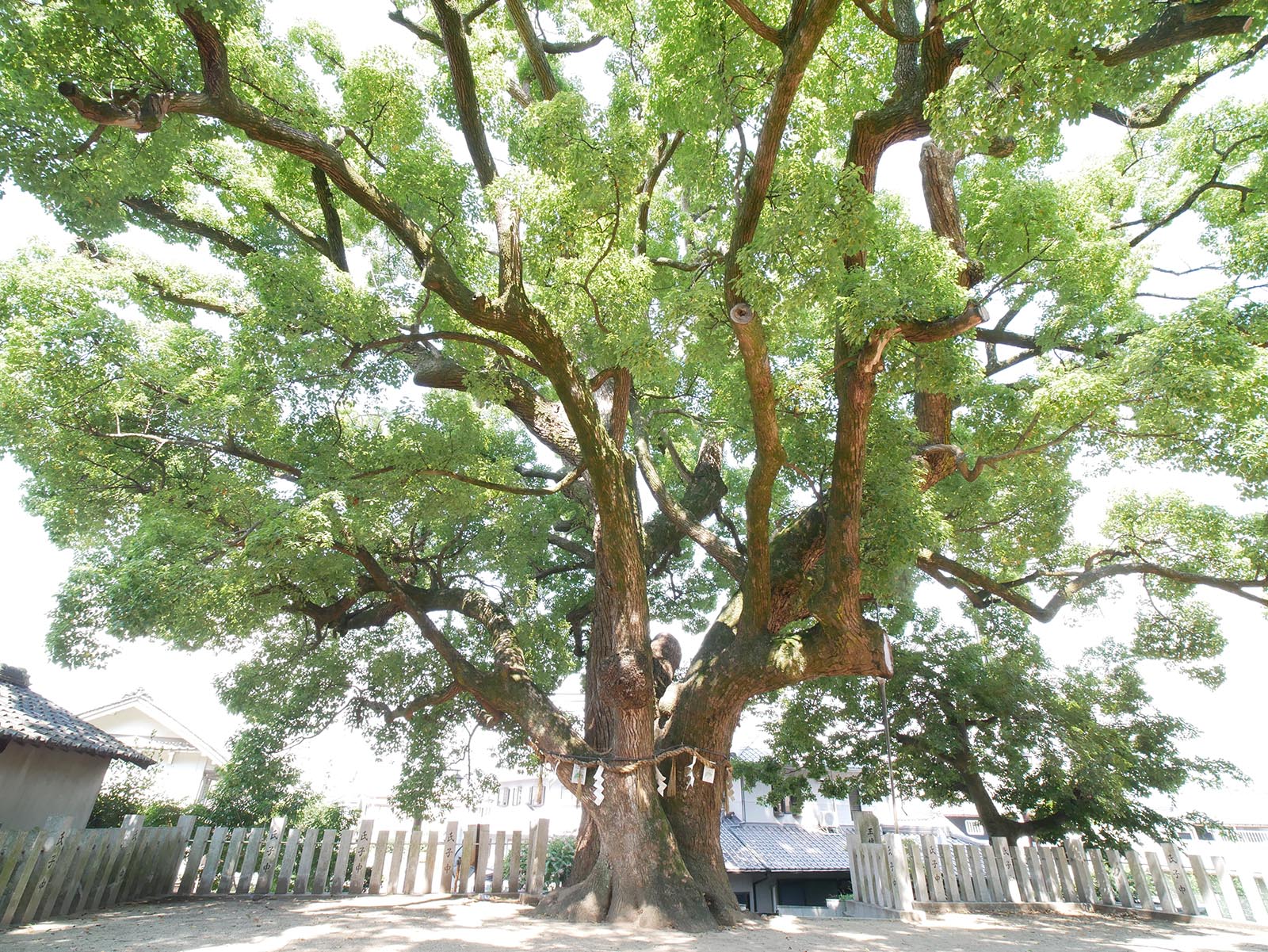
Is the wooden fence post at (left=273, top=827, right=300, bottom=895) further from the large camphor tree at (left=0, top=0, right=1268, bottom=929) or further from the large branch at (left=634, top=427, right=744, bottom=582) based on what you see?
the large branch at (left=634, top=427, right=744, bottom=582)

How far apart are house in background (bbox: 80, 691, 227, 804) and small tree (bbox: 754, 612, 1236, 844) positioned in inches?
663

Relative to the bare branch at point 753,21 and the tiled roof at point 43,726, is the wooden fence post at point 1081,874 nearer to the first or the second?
the bare branch at point 753,21

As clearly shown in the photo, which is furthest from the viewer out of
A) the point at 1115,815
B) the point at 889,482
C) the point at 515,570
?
the point at 1115,815

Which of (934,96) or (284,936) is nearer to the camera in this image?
(934,96)

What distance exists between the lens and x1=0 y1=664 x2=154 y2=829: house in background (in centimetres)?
804

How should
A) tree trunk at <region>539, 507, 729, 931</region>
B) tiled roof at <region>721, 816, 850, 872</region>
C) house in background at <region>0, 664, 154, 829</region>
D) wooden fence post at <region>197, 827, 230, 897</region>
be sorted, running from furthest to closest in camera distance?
tiled roof at <region>721, 816, 850, 872</region> → house in background at <region>0, 664, 154, 829</region> → wooden fence post at <region>197, 827, 230, 897</region> → tree trunk at <region>539, 507, 729, 931</region>

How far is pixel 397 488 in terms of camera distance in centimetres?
680

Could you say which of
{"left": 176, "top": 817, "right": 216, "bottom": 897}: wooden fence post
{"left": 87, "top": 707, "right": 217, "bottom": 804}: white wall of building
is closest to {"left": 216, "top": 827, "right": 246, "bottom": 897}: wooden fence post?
{"left": 176, "top": 817, "right": 216, "bottom": 897}: wooden fence post

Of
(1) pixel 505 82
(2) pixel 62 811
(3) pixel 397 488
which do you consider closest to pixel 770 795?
(3) pixel 397 488

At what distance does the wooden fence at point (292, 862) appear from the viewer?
6562mm

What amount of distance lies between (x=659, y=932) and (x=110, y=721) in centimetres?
Result: 2076

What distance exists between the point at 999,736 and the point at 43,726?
562 inches

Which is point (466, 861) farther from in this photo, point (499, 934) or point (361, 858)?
point (499, 934)

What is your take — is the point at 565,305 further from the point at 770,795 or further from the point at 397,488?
the point at 770,795
